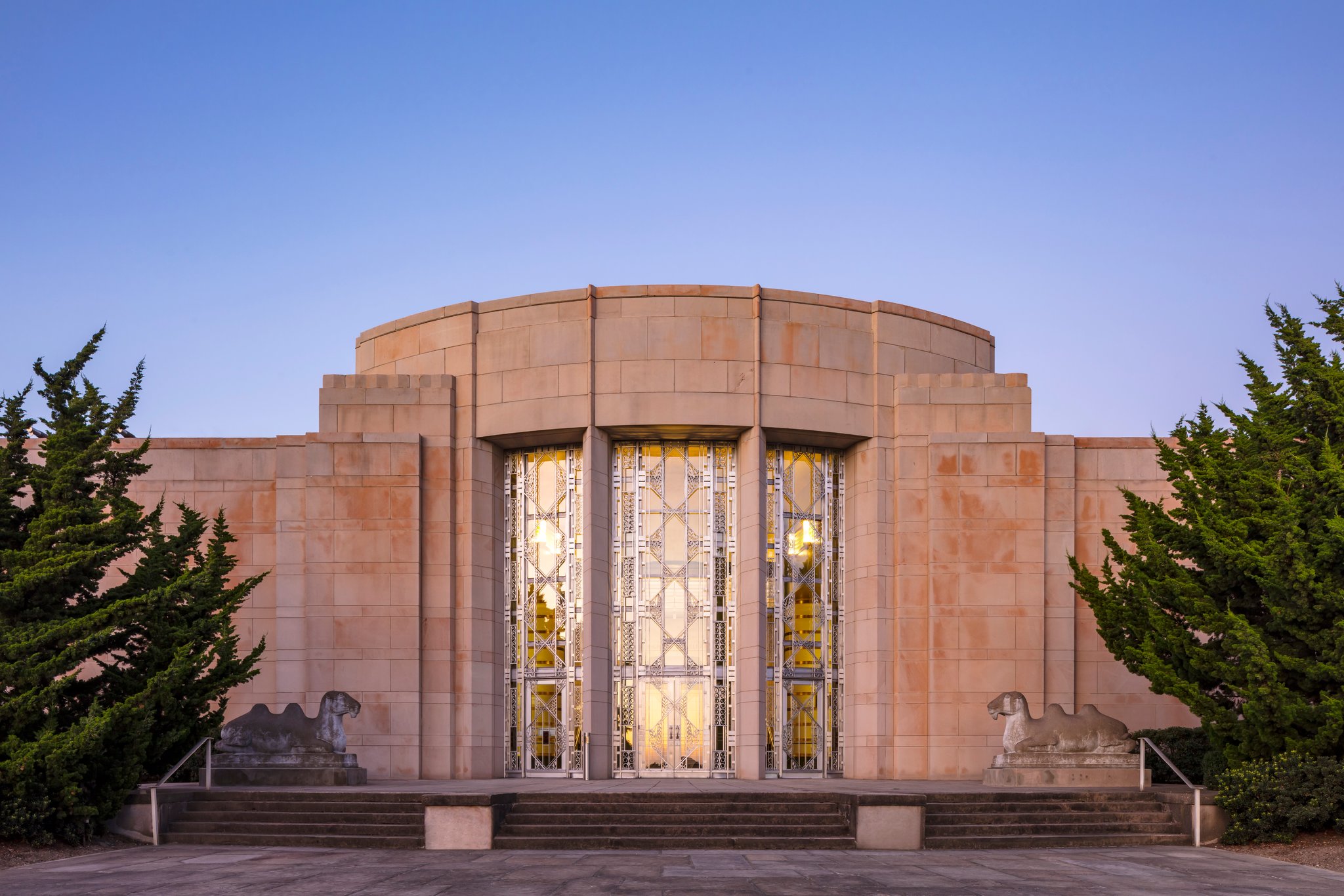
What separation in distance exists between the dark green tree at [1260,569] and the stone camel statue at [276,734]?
46.3 feet

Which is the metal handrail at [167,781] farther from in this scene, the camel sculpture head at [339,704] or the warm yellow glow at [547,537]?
the warm yellow glow at [547,537]

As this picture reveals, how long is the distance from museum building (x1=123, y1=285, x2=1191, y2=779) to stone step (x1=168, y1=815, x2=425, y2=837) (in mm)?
7026

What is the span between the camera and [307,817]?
1858cm

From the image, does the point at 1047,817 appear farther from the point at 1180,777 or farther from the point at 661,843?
the point at 661,843

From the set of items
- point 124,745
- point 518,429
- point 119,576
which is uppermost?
point 518,429

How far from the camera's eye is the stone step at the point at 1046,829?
17984 millimetres

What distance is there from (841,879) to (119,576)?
19478 millimetres

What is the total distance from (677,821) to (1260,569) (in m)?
9.33

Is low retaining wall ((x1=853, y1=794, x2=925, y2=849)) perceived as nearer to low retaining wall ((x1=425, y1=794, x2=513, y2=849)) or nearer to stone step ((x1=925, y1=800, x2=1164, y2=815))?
stone step ((x1=925, y1=800, x2=1164, y2=815))

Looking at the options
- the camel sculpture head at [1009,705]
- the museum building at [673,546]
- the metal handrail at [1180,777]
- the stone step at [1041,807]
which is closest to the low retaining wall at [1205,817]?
the metal handrail at [1180,777]

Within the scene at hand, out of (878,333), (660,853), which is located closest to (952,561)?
(878,333)

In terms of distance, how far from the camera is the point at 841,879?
1443 centimetres

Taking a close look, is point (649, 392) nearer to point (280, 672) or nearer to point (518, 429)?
point (518, 429)

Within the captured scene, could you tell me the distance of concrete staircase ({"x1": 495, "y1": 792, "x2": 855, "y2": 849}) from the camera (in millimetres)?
17625
